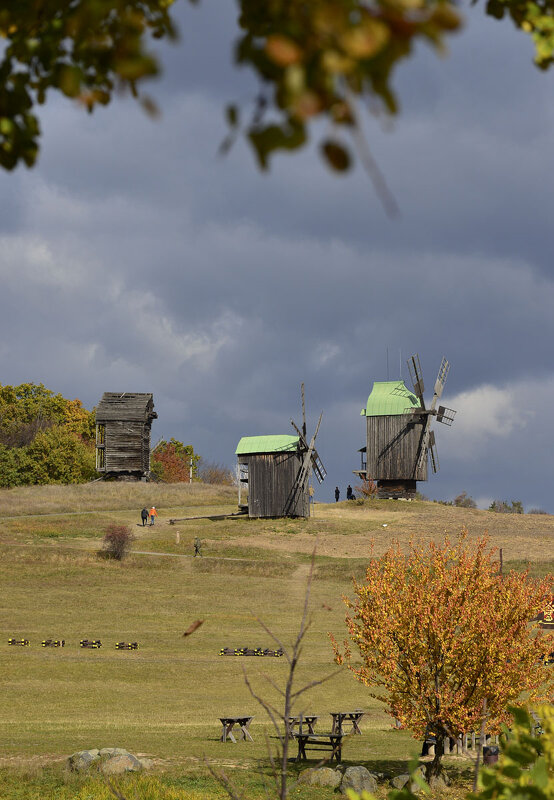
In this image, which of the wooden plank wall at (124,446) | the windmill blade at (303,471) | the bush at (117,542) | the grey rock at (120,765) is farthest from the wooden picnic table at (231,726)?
the wooden plank wall at (124,446)

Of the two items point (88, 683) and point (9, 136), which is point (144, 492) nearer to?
point (88, 683)

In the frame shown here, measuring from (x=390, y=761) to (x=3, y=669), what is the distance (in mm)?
16547

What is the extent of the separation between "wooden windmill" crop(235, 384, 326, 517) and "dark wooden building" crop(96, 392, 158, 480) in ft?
57.4

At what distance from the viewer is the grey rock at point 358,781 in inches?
613

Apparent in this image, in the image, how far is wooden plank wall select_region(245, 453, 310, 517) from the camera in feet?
228

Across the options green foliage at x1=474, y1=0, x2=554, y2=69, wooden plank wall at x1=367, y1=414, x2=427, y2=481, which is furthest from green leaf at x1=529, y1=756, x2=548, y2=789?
wooden plank wall at x1=367, y1=414, x2=427, y2=481

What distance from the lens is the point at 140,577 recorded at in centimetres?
4788

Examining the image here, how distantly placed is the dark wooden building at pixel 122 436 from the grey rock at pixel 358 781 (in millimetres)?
69201

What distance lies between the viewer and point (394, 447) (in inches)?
3051

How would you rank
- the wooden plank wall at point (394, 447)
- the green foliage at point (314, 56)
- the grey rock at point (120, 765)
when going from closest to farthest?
the green foliage at point (314, 56) → the grey rock at point (120, 765) → the wooden plank wall at point (394, 447)

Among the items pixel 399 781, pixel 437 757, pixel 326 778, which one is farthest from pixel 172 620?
pixel 437 757

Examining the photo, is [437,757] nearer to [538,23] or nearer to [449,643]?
[449,643]

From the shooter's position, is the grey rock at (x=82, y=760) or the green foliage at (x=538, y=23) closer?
the green foliage at (x=538, y=23)

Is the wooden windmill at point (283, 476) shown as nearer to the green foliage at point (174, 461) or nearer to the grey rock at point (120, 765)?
the green foliage at point (174, 461)
